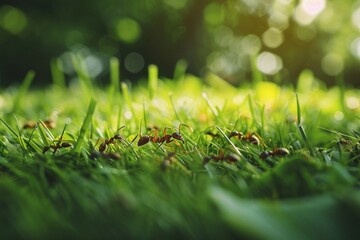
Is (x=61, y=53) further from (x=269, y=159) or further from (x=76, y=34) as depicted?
(x=269, y=159)

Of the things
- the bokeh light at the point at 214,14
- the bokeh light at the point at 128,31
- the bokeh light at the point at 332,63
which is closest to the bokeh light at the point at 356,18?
the bokeh light at the point at 332,63

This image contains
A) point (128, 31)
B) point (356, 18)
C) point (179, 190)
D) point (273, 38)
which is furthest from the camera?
point (273, 38)

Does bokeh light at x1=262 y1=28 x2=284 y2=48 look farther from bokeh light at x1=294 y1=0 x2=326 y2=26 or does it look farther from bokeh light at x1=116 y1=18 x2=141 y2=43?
bokeh light at x1=116 y1=18 x2=141 y2=43

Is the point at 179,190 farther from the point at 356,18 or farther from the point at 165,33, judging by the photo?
the point at 356,18

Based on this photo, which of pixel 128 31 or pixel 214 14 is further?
pixel 128 31

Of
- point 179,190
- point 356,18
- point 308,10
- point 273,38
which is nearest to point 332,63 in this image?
point 356,18

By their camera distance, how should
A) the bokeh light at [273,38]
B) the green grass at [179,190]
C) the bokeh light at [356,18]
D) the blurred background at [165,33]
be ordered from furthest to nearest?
the bokeh light at [273,38]
the bokeh light at [356,18]
the blurred background at [165,33]
the green grass at [179,190]

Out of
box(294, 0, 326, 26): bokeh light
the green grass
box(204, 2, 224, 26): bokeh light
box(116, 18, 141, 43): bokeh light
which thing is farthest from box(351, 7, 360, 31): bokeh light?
the green grass

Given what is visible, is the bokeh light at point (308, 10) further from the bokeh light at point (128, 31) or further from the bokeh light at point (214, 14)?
the bokeh light at point (128, 31)
